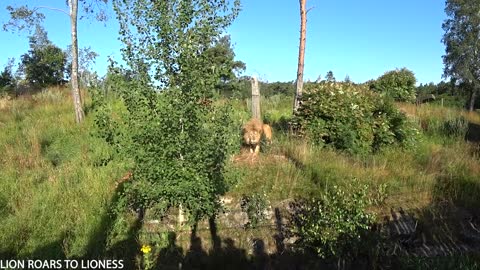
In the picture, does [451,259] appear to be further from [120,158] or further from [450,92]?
[450,92]

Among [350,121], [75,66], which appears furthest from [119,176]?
[75,66]

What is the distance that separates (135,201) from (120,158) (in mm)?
805

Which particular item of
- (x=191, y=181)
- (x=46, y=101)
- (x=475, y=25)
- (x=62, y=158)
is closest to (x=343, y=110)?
(x=191, y=181)

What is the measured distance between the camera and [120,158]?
Answer: 5.22 m

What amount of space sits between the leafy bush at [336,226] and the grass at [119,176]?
0.88m

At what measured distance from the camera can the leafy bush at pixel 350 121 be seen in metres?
9.10

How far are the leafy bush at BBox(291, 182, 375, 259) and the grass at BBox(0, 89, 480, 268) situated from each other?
2.90 feet

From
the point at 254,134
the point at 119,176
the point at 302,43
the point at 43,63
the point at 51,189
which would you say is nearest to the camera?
the point at 51,189

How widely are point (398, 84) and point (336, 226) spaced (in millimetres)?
14239

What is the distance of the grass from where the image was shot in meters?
6.23

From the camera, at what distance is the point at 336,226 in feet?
17.7

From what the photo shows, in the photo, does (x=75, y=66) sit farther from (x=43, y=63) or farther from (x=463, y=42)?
(x=463, y=42)

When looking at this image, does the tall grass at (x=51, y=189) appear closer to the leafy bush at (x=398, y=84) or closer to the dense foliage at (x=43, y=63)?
the dense foliage at (x=43, y=63)

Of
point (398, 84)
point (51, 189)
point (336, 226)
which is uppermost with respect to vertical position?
point (398, 84)
